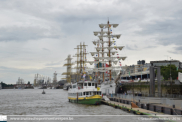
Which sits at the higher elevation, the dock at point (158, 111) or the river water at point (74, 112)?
the dock at point (158, 111)

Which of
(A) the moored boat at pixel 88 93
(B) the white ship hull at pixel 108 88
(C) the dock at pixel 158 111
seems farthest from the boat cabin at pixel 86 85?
(B) the white ship hull at pixel 108 88

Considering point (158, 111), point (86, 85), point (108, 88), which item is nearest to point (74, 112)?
point (86, 85)

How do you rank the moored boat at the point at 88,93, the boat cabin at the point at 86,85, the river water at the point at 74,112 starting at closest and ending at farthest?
the river water at the point at 74,112, the moored boat at the point at 88,93, the boat cabin at the point at 86,85

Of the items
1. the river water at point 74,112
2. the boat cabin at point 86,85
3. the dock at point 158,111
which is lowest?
the river water at point 74,112

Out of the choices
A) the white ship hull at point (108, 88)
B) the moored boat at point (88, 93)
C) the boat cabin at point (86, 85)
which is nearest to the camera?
the moored boat at point (88, 93)

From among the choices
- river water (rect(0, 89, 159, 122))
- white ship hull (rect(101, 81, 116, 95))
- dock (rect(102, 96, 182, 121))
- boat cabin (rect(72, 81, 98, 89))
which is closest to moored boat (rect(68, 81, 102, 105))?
boat cabin (rect(72, 81, 98, 89))

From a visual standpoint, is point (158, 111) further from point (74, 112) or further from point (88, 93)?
point (88, 93)

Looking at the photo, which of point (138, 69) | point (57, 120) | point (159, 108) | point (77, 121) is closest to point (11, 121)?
point (57, 120)

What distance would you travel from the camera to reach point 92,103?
4416 cm

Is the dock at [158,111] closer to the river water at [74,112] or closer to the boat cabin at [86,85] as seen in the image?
the river water at [74,112]

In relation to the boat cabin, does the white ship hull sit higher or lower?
lower

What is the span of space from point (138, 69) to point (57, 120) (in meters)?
171

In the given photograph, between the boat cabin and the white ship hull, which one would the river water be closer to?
the boat cabin

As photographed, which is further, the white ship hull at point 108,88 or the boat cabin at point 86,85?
the white ship hull at point 108,88
